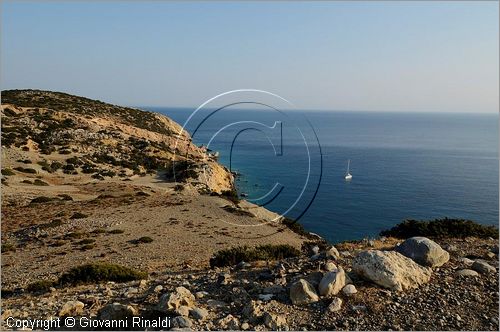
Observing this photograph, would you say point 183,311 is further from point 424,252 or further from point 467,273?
point 467,273

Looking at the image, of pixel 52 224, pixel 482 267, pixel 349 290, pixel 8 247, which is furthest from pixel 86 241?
pixel 482 267

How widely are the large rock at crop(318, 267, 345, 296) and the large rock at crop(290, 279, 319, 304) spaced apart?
27cm

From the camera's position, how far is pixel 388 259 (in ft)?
36.2

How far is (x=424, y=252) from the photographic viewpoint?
1223 cm

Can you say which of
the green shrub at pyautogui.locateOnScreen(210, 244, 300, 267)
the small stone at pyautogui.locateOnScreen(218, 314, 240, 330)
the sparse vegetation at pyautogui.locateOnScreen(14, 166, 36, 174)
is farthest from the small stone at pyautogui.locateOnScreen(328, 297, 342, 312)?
the sparse vegetation at pyautogui.locateOnScreen(14, 166, 36, 174)

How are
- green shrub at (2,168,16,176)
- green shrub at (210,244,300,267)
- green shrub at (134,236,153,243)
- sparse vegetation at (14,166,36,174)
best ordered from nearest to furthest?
green shrub at (210,244,300,267) → green shrub at (134,236,153,243) → green shrub at (2,168,16,176) → sparse vegetation at (14,166,36,174)

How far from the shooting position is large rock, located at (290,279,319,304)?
404 inches

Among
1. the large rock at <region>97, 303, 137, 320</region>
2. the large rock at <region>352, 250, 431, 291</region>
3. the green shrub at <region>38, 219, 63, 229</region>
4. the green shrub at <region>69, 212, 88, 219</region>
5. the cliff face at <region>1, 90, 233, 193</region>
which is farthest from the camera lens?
the cliff face at <region>1, 90, 233, 193</region>

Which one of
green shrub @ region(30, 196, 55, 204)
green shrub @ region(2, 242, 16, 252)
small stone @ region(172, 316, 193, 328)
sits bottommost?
green shrub @ region(2, 242, 16, 252)

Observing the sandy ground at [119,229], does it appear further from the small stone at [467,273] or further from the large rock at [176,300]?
the small stone at [467,273]

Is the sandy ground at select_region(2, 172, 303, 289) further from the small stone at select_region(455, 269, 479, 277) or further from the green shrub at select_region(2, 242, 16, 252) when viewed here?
the small stone at select_region(455, 269, 479, 277)

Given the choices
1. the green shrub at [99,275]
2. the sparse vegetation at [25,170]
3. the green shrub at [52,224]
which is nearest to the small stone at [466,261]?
the green shrub at [99,275]

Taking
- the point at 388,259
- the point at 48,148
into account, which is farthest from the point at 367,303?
the point at 48,148

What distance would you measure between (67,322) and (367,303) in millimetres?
7315
